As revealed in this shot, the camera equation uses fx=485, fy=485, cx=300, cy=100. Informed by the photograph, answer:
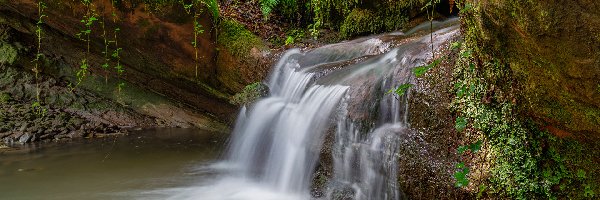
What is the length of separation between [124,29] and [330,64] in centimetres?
389

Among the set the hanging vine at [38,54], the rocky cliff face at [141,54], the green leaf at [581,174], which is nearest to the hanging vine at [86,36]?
the rocky cliff face at [141,54]

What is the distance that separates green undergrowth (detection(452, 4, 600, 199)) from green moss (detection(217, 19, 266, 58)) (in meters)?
5.39

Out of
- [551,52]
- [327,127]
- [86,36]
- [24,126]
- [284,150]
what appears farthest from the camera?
[86,36]

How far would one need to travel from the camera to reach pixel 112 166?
20.0 ft

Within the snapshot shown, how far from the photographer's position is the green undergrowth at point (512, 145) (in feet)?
10.4

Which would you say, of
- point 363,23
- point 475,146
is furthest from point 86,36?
point 475,146

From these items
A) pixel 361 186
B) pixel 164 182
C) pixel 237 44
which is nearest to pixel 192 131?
pixel 237 44

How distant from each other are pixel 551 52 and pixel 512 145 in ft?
2.97

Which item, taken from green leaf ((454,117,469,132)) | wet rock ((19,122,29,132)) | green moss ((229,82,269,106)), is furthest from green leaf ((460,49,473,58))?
wet rock ((19,122,29,132))

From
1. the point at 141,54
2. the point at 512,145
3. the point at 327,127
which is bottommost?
the point at 512,145

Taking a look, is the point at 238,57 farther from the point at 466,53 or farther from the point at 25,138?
the point at 466,53

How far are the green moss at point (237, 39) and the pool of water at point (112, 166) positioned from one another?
165 centimetres

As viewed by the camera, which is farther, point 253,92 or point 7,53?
point 7,53

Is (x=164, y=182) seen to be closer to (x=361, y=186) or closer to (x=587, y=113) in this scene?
(x=361, y=186)
